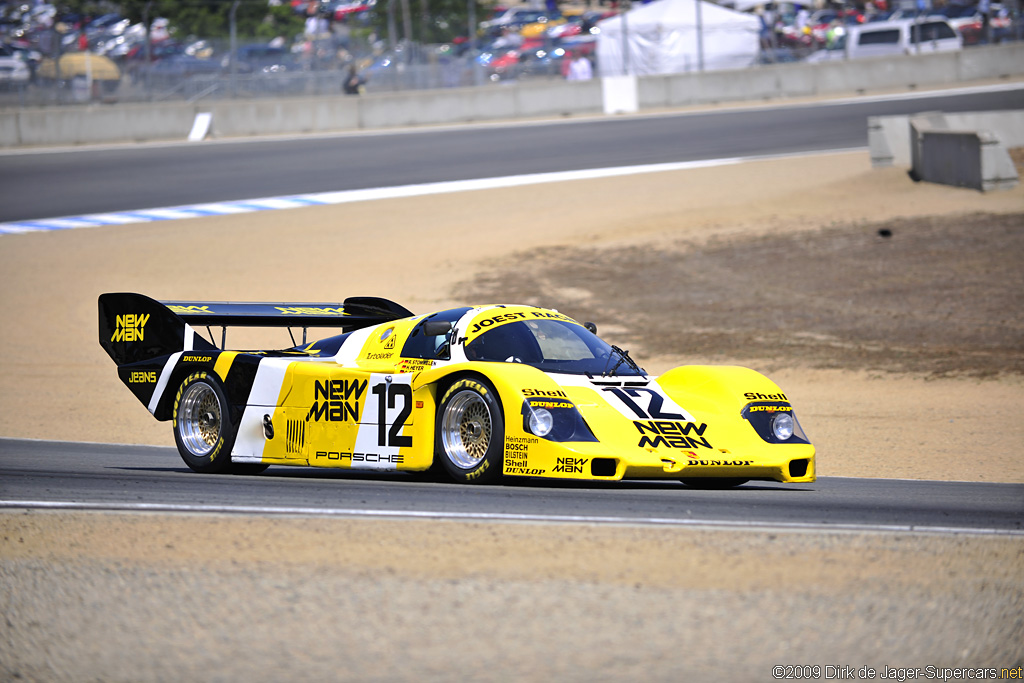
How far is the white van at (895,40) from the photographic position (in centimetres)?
4400

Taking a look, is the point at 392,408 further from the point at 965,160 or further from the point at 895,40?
the point at 895,40

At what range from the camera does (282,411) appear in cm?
980

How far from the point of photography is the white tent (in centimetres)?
4322

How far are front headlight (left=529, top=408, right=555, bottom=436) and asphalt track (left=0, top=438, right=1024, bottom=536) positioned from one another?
1.25ft

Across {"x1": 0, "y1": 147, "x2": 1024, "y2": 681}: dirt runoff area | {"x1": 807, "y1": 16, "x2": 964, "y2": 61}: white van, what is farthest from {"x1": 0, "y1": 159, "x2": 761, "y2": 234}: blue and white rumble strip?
{"x1": 807, "y1": 16, "x2": 964, "y2": 61}: white van

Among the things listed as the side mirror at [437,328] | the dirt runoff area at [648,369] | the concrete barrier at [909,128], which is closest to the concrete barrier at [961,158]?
the dirt runoff area at [648,369]

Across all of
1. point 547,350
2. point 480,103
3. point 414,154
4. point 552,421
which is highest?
point 547,350

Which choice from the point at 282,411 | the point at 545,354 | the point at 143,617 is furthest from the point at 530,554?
the point at 282,411

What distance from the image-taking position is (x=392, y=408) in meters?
9.17

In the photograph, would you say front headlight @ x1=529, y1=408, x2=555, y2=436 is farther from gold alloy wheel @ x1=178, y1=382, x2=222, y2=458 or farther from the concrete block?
the concrete block

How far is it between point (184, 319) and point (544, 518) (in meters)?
4.96

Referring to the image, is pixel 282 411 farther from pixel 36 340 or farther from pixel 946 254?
pixel 946 254

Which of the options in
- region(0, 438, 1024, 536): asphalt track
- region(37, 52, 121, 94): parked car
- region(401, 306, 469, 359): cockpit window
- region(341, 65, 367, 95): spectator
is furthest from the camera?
region(341, 65, 367, 95): spectator

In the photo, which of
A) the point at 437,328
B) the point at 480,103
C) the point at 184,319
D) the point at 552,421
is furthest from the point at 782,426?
the point at 480,103
